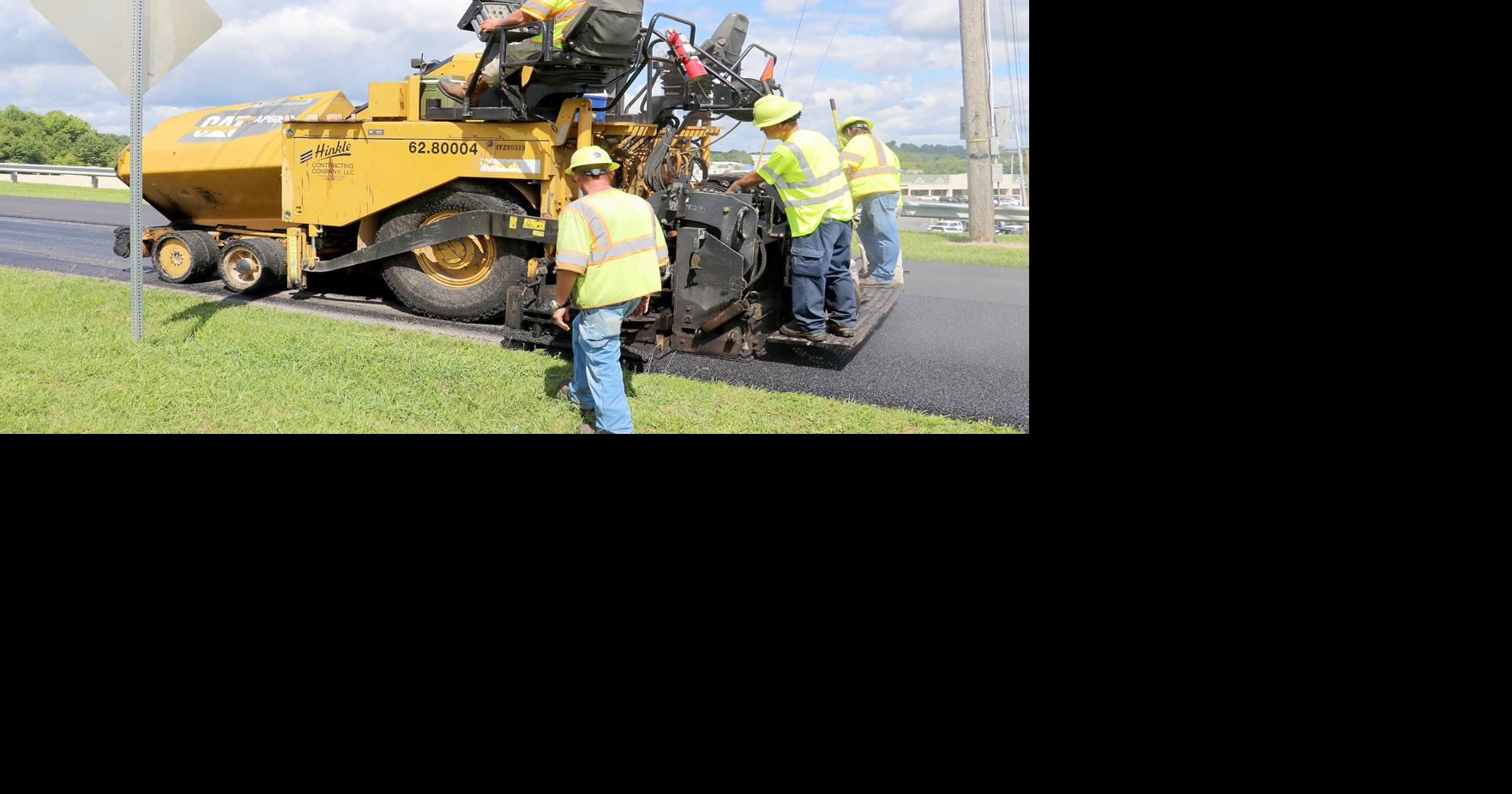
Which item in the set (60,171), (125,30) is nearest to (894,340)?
(125,30)

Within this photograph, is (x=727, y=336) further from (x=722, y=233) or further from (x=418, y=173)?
(x=418, y=173)

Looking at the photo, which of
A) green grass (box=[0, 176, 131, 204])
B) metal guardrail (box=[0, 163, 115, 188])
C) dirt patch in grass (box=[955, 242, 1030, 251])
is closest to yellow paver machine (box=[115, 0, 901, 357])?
dirt patch in grass (box=[955, 242, 1030, 251])

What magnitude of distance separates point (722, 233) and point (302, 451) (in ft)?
10.6

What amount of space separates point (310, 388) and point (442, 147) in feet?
8.52

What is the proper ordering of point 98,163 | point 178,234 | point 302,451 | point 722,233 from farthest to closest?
point 98,163 < point 178,234 < point 722,233 < point 302,451

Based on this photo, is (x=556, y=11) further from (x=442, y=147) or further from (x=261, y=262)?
(x=261, y=262)

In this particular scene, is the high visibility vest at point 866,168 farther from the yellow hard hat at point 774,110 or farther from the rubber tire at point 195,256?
the rubber tire at point 195,256

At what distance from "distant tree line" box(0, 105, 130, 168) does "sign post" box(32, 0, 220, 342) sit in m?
22.5

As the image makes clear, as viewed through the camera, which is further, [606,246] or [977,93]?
[977,93]

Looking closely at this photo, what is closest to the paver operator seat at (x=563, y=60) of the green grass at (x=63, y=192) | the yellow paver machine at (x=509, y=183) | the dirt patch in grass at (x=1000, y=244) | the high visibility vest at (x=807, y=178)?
Result: the yellow paver machine at (x=509, y=183)

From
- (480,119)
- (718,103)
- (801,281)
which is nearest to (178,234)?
(480,119)

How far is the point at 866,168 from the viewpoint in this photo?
766 cm

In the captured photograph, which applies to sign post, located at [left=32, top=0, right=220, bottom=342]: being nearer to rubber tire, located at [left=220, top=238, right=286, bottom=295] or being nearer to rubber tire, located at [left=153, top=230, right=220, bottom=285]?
rubber tire, located at [left=220, top=238, right=286, bottom=295]

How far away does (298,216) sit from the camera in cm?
802
